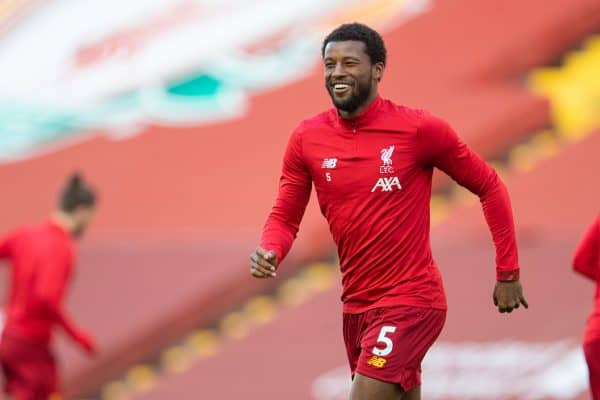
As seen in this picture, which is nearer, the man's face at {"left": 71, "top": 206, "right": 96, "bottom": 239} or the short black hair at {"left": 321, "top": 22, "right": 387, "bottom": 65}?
the short black hair at {"left": 321, "top": 22, "right": 387, "bottom": 65}

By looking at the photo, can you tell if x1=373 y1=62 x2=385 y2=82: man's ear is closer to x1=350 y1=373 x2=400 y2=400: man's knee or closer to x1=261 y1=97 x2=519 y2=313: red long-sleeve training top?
x1=261 y1=97 x2=519 y2=313: red long-sleeve training top

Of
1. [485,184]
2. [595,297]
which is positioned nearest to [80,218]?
[595,297]

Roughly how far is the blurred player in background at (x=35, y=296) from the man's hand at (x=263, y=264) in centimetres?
265

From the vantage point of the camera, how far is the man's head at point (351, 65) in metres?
5.06

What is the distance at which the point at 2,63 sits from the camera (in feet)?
38.0

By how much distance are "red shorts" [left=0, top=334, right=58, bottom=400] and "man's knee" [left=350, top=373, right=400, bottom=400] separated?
308 centimetres

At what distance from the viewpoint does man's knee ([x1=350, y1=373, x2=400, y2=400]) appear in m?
4.96

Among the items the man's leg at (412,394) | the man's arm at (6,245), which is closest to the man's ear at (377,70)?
the man's leg at (412,394)

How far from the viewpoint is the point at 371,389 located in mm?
4961

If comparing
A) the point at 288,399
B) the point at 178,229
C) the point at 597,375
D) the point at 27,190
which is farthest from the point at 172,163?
the point at 597,375

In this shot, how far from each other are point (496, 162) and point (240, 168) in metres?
2.13

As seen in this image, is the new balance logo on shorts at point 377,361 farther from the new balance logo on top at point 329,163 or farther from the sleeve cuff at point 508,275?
the new balance logo on top at point 329,163

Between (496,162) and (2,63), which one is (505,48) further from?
(2,63)

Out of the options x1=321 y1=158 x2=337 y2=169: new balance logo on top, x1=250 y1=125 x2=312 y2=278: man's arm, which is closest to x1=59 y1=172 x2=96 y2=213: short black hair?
x1=250 y1=125 x2=312 y2=278: man's arm
